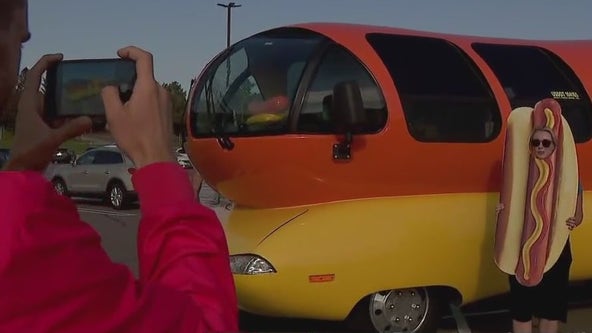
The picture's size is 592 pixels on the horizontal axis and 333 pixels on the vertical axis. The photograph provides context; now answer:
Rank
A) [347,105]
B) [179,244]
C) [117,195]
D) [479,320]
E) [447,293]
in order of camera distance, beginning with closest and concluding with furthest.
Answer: [179,244], [347,105], [447,293], [479,320], [117,195]

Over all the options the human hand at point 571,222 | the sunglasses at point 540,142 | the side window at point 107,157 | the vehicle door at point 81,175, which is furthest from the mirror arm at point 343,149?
the vehicle door at point 81,175

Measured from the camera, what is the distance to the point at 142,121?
1197mm

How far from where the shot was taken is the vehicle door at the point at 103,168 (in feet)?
65.3

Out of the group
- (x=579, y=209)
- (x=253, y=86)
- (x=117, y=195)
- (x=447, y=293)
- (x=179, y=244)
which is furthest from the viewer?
(x=117, y=195)

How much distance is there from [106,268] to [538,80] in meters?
6.17

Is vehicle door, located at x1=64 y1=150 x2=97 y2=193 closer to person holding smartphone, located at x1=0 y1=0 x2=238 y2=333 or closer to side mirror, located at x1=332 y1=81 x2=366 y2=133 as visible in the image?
side mirror, located at x1=332 y1=81 x2=366 y2=133

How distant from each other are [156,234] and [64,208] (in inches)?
8.8

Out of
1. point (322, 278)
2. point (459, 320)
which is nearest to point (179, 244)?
point (322, 278)

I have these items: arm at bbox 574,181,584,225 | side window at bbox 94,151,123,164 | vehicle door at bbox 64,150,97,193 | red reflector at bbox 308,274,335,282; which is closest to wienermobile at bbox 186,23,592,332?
red reflector at bbox 308,274,335,282

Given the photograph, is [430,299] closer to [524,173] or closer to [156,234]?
[524,173]

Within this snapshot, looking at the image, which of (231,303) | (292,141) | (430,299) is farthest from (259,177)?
(231,303)

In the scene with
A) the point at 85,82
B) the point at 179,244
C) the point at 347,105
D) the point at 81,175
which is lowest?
the point at 81,175

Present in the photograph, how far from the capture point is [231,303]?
122 centimetres

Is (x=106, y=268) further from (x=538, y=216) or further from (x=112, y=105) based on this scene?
(x=538, y=216)
